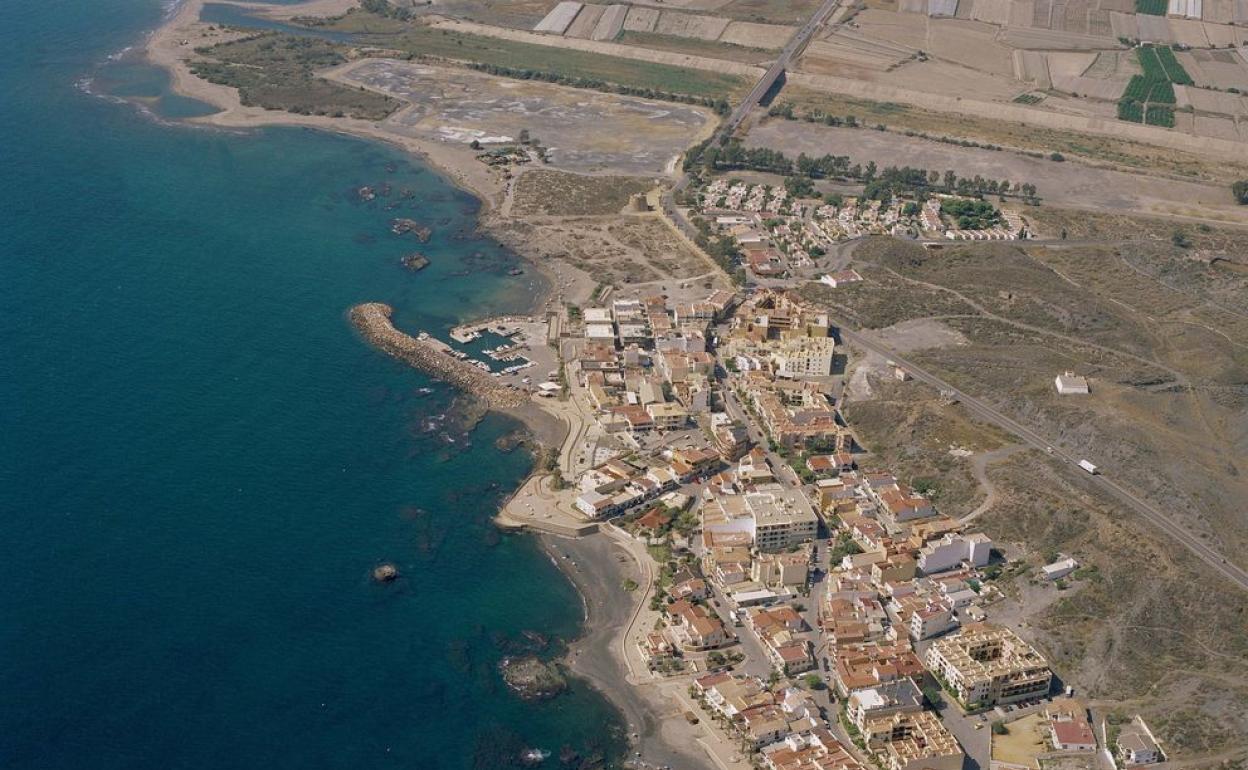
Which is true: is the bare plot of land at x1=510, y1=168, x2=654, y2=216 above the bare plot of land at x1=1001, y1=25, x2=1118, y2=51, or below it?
below

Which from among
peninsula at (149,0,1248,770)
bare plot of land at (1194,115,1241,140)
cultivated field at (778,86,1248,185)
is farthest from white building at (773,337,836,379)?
bare plot of land at (1194,115,1241,140)

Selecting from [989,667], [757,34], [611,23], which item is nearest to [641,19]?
[611,23]

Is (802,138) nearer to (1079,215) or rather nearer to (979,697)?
(1079,215)

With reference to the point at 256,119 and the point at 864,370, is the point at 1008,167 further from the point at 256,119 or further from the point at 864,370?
the point at 256,119

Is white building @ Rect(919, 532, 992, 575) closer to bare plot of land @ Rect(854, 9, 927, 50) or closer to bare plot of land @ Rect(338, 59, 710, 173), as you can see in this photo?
bare plot of land @ Rect(338, 59, 710, 173)

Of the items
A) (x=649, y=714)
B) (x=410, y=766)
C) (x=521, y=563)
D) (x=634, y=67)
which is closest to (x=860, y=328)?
(x=521, y=563)

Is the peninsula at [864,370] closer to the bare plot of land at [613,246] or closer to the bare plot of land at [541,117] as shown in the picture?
the bare plot of land at [613,246]

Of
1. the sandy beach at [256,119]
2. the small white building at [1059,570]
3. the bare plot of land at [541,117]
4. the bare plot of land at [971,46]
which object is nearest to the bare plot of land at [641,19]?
the bare plot of land at [541,117]
